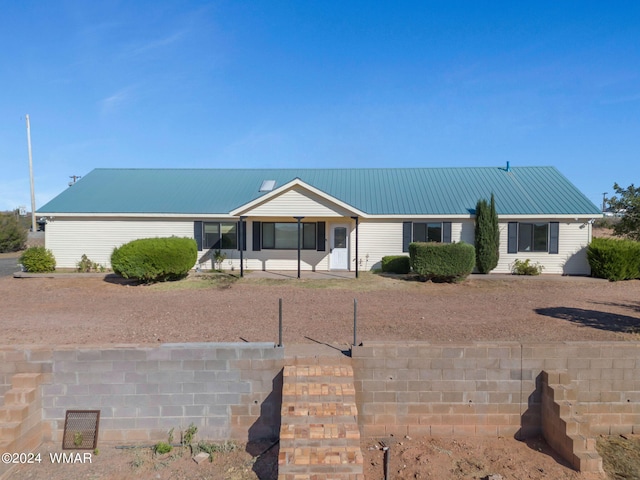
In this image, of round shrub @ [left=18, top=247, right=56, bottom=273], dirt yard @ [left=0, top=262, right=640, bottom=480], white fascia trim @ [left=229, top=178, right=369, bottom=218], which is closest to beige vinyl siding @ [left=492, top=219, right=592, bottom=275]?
dirt yard @ [left=0, top=262, right=640, bottom=480]

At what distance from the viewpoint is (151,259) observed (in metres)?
13.1

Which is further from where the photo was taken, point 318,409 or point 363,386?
point 363,386

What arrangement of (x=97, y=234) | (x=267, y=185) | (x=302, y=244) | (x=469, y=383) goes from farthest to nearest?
(x=267, y=185) < (x=97, y=234) < (x=302, y=244) < (x=469, y=383)

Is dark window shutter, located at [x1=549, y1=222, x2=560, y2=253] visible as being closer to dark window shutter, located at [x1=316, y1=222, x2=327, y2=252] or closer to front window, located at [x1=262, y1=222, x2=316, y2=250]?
dark window shutter, located at [x1=316, y1=222, x2=327, y2=252]

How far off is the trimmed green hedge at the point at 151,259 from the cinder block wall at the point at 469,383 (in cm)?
975

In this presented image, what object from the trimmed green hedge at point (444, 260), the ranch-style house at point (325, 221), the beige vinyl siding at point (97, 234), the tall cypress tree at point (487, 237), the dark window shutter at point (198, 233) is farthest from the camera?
the beige vinyl siding at point (97, 234)

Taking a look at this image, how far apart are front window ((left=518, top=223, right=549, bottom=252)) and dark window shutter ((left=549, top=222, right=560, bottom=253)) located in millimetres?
116

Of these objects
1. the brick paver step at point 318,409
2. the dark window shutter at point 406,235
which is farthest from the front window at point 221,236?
the brick paver step at point 318,409

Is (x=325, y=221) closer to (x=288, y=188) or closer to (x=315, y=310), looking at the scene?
(x=288, y=188)

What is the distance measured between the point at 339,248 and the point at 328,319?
8226mm

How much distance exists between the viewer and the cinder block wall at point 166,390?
18.0 ft

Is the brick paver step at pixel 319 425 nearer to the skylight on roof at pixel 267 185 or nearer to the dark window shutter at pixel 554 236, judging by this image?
the dark window shutter at pixel 554 236

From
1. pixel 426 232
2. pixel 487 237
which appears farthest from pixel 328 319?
pixel 487 237

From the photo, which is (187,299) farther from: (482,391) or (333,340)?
(482,391)
